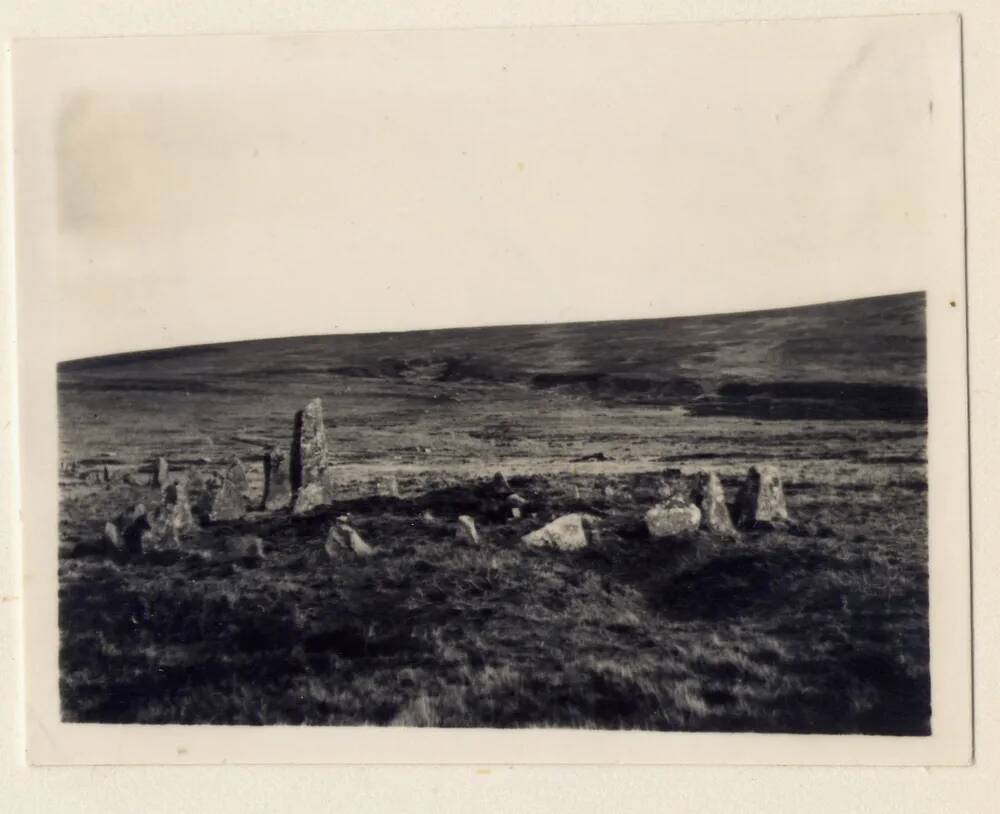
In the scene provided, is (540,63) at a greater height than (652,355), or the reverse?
(540,63)

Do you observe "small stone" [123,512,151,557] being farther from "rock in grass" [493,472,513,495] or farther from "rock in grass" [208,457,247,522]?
"rock in grass" [493,472,513,495]

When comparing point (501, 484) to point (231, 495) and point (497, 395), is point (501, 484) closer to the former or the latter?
point (497, 395)

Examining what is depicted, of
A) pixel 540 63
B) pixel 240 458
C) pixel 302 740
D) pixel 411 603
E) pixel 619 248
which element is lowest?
pixel 302 740

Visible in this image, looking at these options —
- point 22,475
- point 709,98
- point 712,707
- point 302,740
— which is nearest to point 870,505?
point 712,707

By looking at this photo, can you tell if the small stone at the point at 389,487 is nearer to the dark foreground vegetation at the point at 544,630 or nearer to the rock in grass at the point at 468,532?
the dark foreground vegetation at the point at 544,630

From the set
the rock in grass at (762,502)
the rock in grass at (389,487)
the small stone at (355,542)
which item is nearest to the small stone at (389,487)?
the rock in grass at (389,487)

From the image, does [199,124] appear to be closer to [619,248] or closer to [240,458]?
[240,458]
